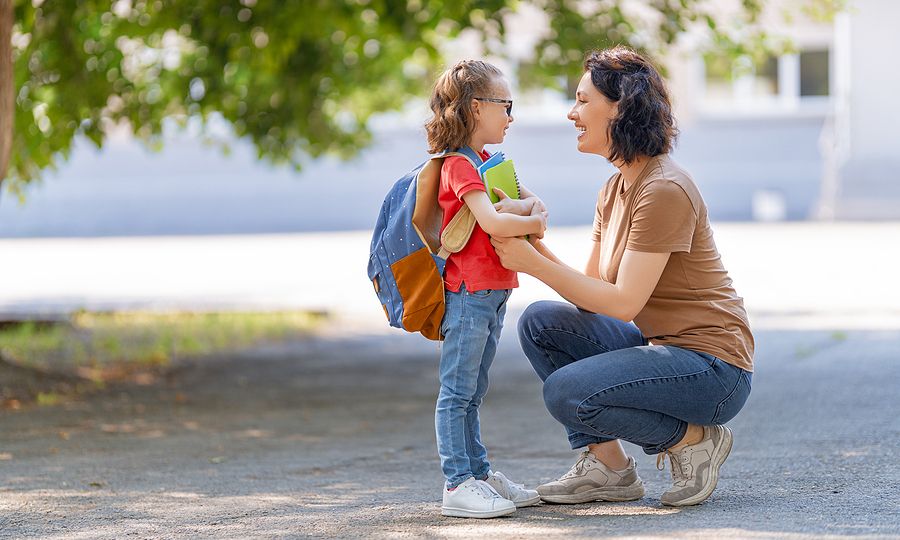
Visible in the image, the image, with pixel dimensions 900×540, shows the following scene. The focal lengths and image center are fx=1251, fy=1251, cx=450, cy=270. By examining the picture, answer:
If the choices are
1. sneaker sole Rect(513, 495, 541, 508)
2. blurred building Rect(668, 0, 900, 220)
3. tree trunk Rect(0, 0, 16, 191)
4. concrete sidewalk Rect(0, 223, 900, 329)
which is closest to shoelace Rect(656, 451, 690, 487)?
sneaker sole Rect(513, 495, 541, 508)

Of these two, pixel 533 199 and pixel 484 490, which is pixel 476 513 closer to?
pixel 484 490

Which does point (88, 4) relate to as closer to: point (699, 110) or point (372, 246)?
point (372, 246)

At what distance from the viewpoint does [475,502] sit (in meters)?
4.02

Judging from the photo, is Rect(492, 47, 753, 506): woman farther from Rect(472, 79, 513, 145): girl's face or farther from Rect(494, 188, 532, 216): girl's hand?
Result: Rect(472, 79, 513, 145): girl's face

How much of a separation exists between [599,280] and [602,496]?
0.80 metres

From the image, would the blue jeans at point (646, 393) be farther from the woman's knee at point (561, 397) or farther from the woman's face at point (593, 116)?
the woman's face at point (593, 116)

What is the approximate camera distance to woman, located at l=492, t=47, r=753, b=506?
3.95 m

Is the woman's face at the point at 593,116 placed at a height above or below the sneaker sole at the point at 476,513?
above

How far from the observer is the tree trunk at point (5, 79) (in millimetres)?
6852

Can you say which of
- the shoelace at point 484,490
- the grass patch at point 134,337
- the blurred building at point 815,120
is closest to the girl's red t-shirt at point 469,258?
the shoelace at point 484,490

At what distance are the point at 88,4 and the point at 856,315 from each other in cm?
691

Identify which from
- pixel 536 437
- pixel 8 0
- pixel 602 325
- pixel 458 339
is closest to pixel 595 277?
pixel 602 325

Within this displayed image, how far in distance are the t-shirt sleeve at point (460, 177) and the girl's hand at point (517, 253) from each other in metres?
0.18

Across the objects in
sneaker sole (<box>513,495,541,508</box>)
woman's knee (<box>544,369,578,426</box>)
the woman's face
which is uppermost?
the woman's face
